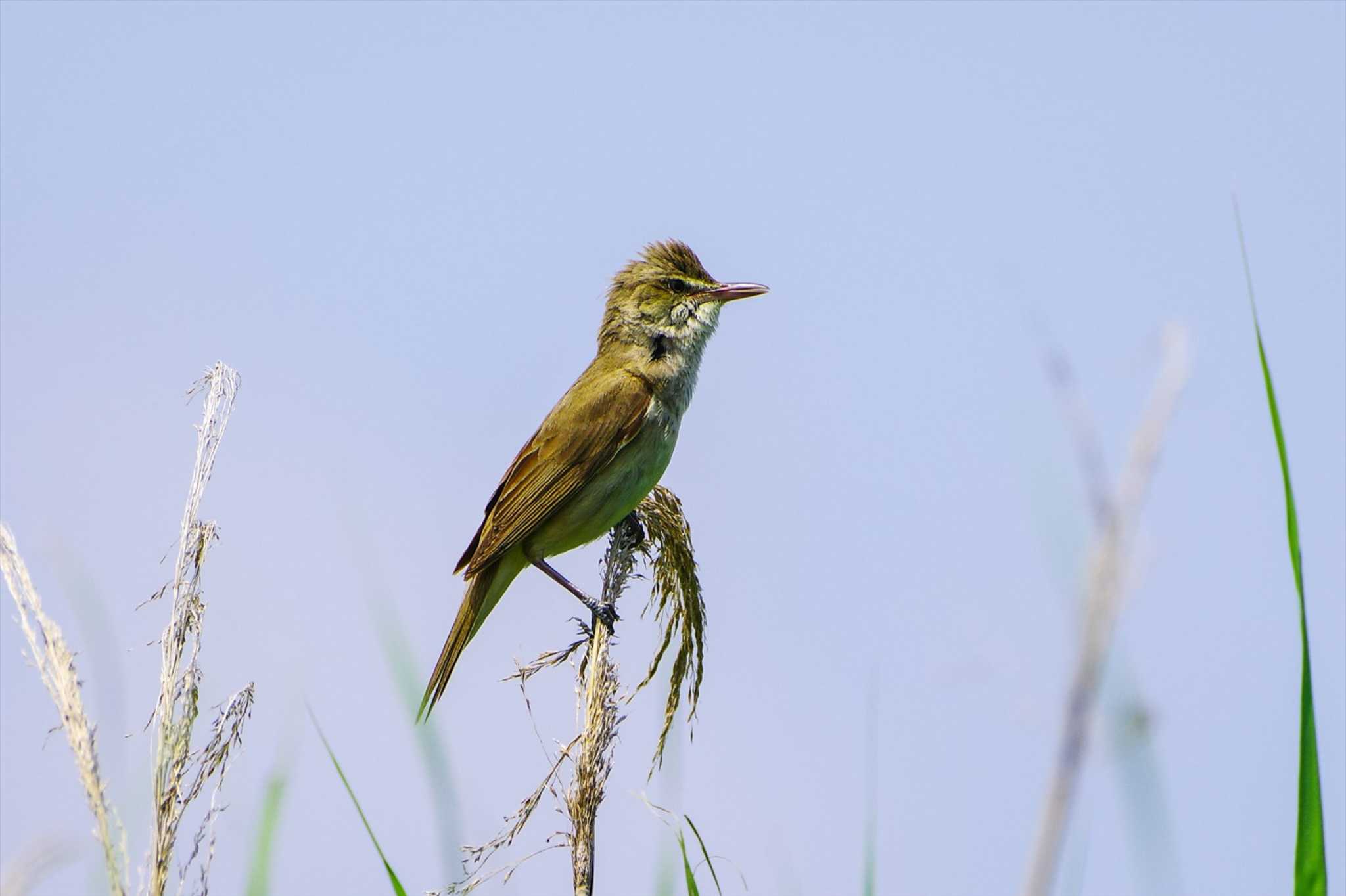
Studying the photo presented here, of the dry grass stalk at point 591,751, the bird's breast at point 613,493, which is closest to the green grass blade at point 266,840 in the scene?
the dry grass stalk at point 591,751

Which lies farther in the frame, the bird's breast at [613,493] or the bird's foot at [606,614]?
the bird's breast at [613,493]

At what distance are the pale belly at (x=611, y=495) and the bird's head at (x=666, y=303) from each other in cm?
53

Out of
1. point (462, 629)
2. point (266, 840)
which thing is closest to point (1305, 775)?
point (266, 840)

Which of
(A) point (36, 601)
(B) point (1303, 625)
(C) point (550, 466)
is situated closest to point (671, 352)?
(C) point (550, 466)

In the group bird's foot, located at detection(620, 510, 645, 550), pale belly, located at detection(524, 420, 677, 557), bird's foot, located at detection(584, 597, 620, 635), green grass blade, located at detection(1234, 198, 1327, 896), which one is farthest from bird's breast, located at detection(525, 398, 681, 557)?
green grass blade, located at detection(1234, 198, 1327, 896)

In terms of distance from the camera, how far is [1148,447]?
899mm

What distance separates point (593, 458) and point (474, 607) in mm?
758

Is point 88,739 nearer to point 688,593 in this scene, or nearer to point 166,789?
point 166,789

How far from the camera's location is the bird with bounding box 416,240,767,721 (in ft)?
17.7

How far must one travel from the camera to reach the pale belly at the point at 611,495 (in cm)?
543

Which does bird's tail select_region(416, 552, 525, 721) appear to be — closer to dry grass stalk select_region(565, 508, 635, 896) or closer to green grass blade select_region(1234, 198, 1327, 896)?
dry grass stalk select_region(565, 508, 635, 896)

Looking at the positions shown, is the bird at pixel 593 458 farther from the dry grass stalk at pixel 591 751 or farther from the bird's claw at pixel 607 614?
the dry grass stalk at pixel 591 751

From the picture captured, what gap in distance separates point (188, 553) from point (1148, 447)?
2.02m

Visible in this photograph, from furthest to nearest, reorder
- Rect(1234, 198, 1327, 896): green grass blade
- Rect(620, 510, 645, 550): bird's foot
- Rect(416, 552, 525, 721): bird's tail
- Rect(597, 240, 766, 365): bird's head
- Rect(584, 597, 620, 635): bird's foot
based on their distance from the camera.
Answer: Rect(597, 240, 766, 365): bird's head → Rect(416, 552, 525, 721): bird's tail → Rect(620, 510, 645, 550): bird's foot → Rect(584, 597, 620, 635): bird's foot → Rect(1234, 198, 1327, 896): green grass blade
